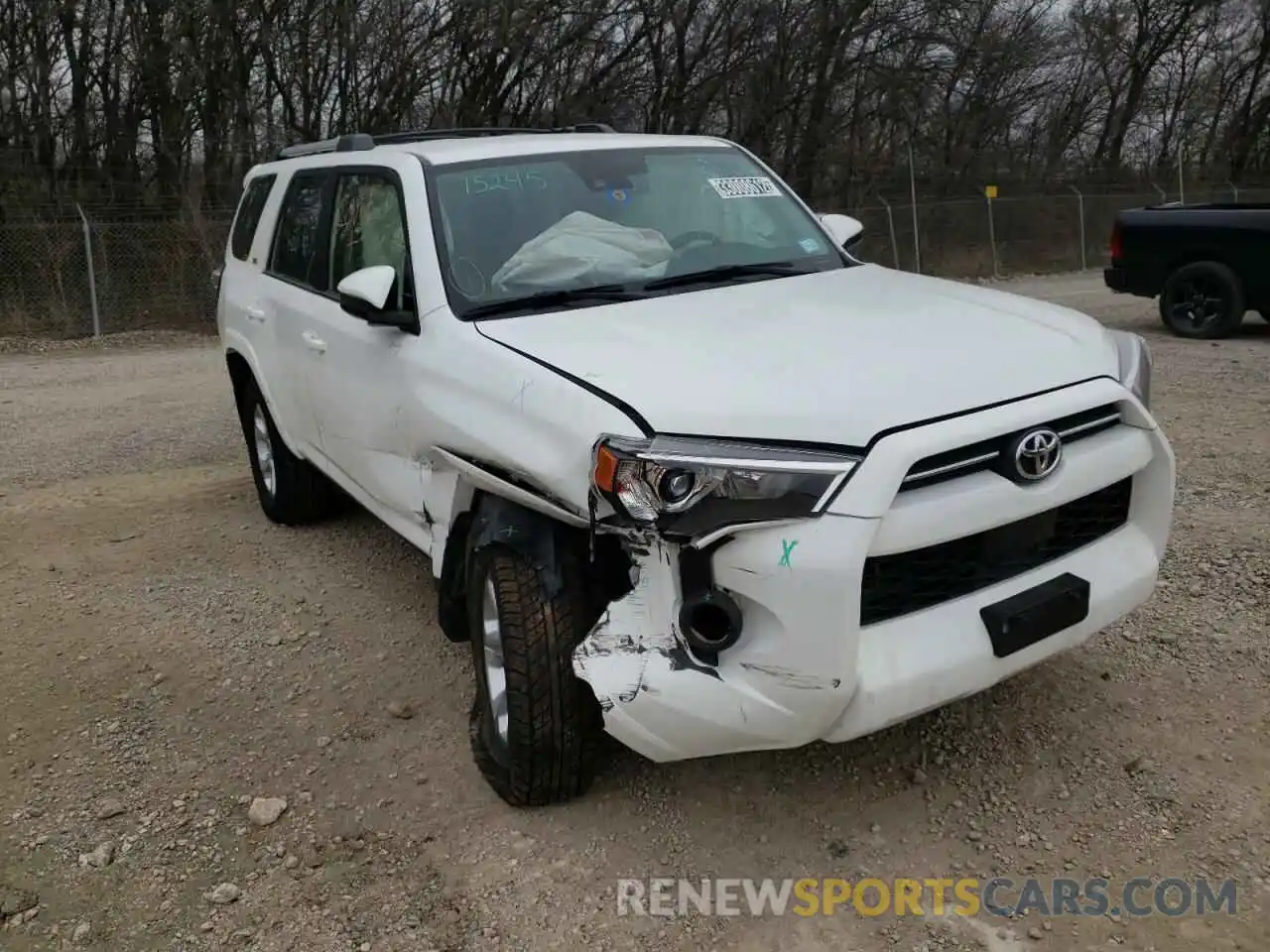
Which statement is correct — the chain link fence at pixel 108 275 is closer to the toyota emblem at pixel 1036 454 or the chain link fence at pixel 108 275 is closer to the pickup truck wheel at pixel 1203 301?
the pickup truck wheel at pixel 1203 301

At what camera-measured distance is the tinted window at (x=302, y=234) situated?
4.68m

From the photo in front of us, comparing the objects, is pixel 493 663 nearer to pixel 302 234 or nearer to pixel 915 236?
pixel 302 234

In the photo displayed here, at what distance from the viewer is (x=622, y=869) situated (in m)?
2.88

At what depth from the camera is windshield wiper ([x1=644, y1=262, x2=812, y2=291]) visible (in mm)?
3648

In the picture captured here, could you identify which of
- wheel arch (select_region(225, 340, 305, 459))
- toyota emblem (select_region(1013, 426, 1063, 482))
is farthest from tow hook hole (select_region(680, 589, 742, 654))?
wheel arch (select_region(225, 340, 305, 459))

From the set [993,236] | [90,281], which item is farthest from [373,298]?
[993,236]

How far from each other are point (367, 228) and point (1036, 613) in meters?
2.78

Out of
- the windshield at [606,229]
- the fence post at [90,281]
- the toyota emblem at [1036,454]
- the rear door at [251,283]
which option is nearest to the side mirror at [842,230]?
the windshield at [606,229]

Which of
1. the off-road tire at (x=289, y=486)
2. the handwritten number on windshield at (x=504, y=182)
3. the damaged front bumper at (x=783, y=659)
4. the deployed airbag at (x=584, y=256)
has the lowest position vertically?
the off-road tire at (x=289, y=486)

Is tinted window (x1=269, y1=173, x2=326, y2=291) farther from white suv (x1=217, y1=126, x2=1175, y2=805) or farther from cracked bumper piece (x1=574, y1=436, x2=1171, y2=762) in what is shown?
cracked bumper piece (x1=574, y1=436, x2=1171, y2=762)

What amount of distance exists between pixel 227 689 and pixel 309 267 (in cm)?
182

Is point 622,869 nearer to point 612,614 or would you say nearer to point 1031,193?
point 612,614

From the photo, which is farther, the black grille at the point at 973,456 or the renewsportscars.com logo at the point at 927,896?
the renewsportscars.com logo at the point at 927,896

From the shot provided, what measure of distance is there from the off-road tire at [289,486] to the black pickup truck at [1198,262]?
27.8ft
